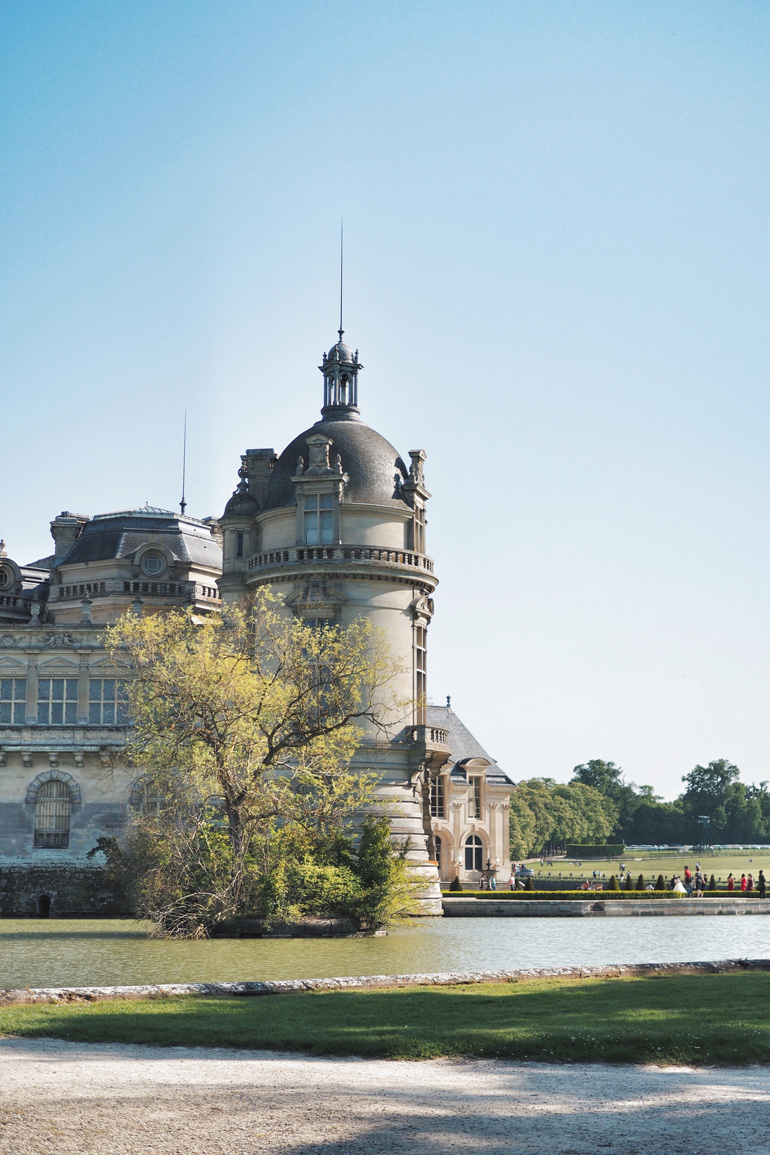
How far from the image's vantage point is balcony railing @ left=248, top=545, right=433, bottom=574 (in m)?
47.4

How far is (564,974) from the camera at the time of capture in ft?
66.6

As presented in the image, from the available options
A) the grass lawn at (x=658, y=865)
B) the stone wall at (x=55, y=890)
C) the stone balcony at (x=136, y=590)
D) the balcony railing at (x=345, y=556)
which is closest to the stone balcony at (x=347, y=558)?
the balcony railing at (x=345, y=556)

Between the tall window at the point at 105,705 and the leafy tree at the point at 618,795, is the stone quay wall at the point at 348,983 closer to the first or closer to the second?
the tall window at the point at 105,705

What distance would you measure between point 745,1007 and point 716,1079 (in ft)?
12.9

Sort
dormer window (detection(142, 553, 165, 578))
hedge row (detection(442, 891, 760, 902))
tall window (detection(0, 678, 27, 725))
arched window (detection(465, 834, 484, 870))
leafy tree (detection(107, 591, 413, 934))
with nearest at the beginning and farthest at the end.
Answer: leafy tree (detection(107, 591, 413, 934))
hedge row (detection(442, 891, 760, 902))
tall window (detection(0, 678, 27, 725))
dormer window (detection(142, 553, 165, 578))
arched window (detection(465, 834, 484, 870))

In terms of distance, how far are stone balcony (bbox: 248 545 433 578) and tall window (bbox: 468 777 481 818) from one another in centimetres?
2819

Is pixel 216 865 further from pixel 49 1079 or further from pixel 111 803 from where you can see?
pixel 49 1079

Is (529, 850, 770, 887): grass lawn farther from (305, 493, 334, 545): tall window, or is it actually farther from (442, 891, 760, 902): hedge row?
(305, 493, 334, 545): tall window

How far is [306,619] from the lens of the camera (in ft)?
156

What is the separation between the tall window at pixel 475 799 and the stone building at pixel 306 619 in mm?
23284

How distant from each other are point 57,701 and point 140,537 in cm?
1113

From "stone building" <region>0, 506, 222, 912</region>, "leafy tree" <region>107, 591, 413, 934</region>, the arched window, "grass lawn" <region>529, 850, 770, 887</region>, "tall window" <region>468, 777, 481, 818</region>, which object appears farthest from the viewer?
"grass lawn" <region>529, 850, 770, 887</region>

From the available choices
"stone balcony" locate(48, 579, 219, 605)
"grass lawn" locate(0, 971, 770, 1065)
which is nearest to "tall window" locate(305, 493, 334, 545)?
"stone balcony" locate(48, 579, 219, 605)

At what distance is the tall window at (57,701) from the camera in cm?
5094
